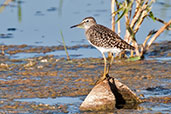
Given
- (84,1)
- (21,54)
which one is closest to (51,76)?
(21,54)

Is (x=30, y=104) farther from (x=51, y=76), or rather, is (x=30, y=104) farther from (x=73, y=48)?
(x=73, y=48)

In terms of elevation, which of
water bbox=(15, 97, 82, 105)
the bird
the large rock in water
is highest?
the bird

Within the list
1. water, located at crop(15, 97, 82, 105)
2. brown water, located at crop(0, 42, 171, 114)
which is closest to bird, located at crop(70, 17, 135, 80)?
brown water, located at crop(0, 42, 171, 114)

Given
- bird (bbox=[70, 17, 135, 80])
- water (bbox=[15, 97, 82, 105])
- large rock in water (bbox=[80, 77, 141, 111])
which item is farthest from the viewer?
bird (bbox=[70, 17, 135, 80])

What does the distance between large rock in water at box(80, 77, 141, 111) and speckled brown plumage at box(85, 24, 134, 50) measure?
85cm

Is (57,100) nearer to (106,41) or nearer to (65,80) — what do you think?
(65,80)

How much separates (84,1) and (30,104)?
794 cm

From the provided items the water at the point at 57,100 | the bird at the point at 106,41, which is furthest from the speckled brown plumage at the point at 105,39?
the water at the point at 57,100

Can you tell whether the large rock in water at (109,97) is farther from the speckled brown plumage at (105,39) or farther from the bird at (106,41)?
the speckled brown plumage at (105,39)

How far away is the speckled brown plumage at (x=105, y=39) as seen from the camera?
6.98 meters

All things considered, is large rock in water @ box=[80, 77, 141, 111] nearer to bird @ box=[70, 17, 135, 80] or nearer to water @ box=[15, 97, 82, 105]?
water @ box=[15, 97, 82, 105]

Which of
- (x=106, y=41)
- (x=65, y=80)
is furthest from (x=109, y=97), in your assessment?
(x=65, y=80)

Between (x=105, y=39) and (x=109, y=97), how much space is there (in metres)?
1.34

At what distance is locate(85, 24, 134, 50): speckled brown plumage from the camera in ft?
22.9
